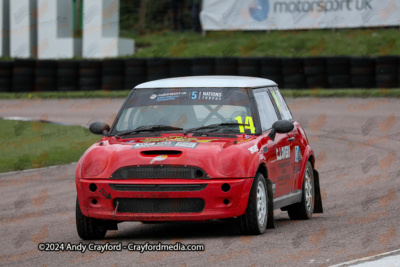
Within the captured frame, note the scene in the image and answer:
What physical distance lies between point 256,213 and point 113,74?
19.7 meters

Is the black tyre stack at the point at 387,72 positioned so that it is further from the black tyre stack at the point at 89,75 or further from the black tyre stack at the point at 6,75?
the black tyre stack at the point at 6,75

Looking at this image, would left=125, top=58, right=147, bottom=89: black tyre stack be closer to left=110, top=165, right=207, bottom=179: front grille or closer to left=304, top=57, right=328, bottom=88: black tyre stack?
left=304, top=57, right=328, bottom=88: black tyre stack

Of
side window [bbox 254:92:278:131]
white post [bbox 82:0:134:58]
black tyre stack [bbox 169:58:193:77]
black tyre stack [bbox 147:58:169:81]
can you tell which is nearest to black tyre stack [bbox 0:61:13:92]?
white post [bbox 82:0:134:58]

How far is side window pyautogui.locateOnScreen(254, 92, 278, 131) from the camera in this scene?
8.30 m

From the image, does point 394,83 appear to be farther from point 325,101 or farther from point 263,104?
point 263,104

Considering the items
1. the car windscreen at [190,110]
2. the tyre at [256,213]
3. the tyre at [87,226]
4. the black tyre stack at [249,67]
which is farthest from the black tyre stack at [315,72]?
the tyre at [87,226]

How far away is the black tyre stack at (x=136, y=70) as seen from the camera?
85.5ft

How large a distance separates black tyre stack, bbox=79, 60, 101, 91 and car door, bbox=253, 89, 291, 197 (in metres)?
18.3

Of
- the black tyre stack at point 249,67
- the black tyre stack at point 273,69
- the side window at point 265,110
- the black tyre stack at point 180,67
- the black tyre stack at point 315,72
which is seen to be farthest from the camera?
the black tyre stack at point 180,67

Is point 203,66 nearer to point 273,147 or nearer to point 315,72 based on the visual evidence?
point 315,72

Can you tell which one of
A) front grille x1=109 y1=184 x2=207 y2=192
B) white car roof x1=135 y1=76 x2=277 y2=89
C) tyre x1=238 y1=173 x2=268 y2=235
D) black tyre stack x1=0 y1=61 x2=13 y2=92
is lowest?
black tyre stack x1=0 y1=61 x2=13 y2=92

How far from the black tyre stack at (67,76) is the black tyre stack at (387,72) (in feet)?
30.7

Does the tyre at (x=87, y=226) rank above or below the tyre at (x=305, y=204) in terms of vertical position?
above

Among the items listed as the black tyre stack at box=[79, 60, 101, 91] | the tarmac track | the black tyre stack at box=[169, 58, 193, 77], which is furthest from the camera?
the black tyre stack at box=[79, 60, 101, 91]
